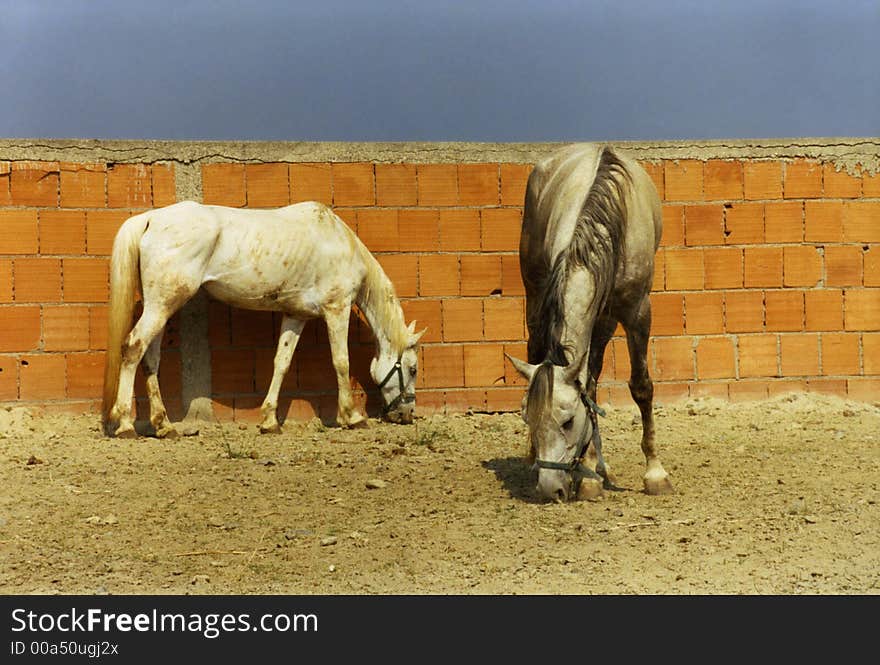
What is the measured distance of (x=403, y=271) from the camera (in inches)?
301

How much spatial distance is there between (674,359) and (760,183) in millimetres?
1594

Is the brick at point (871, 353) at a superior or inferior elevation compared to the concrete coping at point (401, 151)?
inferior

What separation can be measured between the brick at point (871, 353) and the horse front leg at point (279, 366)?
455cm

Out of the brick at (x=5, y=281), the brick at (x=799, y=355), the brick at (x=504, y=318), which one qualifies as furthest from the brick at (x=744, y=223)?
the brick at (x=5, y=281)

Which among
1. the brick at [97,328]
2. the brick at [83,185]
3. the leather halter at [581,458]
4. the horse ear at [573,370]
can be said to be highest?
the brick at [83,185]

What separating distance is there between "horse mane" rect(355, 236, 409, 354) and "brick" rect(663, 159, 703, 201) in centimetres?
239

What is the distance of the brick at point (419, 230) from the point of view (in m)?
7.64

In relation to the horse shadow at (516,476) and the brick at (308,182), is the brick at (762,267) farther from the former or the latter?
the brick at (308,182)

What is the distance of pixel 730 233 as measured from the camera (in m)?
7.90

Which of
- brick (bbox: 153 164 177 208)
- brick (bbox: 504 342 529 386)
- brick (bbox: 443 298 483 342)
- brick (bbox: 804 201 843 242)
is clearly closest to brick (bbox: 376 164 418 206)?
brick (bbox: 443 298 483 342)

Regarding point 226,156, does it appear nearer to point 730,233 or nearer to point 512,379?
point 512,379

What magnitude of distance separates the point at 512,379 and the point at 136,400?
2.86 meters

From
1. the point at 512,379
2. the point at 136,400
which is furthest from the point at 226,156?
the point at 512,379

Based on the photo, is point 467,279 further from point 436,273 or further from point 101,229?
point 101,229
